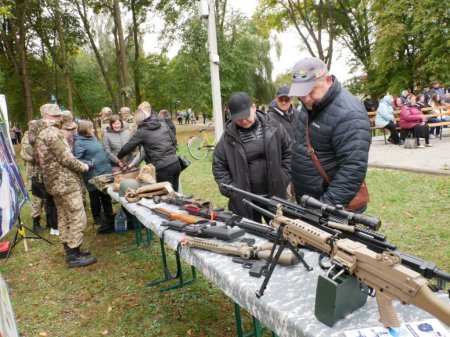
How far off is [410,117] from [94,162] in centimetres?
884

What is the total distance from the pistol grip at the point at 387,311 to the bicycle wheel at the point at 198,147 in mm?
12044

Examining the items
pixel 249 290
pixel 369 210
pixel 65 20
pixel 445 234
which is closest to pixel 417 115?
pixel 369 210

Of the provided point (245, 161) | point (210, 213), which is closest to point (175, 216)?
point (210, 213)

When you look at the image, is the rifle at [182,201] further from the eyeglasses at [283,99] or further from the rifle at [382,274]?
the rifle at [382,274]

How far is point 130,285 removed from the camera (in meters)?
4.27

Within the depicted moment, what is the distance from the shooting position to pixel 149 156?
16.9 feet

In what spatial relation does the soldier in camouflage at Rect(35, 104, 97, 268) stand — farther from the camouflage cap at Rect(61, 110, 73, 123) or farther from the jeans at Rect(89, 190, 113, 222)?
the camouflage cap at Rect(61, 110, 73, 123)

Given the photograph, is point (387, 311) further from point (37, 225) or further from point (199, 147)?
point (199, 147)

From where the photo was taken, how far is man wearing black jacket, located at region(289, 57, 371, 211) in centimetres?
226

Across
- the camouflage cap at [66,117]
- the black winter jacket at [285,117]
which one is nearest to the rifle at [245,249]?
the black winter jacket at [285,117]

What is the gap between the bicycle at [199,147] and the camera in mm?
13516

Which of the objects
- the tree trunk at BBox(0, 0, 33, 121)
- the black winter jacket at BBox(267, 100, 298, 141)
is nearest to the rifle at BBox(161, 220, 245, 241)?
the black winter jacket at BBox(267, 100, 298, 141)

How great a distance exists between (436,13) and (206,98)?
12.8 metres

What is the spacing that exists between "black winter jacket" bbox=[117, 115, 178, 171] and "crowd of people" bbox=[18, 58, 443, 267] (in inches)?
0.5
